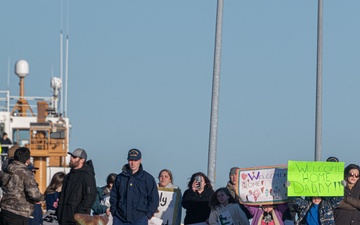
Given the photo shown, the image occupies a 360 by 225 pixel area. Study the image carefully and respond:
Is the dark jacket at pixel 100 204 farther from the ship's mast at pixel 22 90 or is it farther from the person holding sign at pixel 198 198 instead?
the ship's mast at pixel 22 90

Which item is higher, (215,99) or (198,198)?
(215,99)

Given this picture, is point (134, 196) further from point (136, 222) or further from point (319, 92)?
point (319, 92)

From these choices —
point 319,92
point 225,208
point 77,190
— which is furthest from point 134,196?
point 319,92

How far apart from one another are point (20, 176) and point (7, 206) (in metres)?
0.47

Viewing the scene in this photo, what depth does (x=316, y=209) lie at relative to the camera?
1769 cm

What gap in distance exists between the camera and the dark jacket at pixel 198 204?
19.8 m

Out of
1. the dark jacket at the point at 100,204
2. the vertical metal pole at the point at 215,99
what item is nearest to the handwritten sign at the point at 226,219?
the dark jacket at the point at 100,204

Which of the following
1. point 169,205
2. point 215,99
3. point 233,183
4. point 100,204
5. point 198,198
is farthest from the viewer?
point 215,99

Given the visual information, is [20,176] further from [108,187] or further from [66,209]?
[108,187]

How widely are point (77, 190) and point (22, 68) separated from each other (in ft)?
117

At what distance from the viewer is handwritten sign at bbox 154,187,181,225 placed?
67.2 ft

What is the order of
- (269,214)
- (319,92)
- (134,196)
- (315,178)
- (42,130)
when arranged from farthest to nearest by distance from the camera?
(42,130) < (319,92) < (269,214) < (315,178) < (134,196)

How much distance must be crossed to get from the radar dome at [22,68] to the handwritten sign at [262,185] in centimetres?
3447

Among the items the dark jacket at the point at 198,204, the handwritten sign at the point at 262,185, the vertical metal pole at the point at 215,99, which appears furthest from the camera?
the vertical metal pole at the point at 215,99
